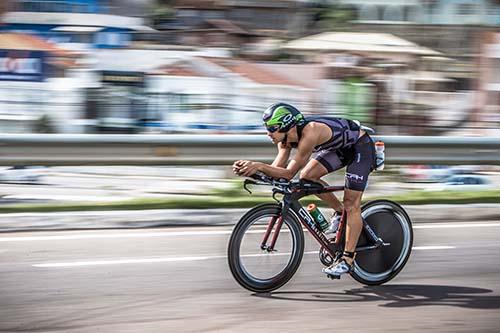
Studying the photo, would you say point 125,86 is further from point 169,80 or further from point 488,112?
point 488,112

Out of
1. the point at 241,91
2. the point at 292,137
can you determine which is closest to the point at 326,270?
the point at 292,137

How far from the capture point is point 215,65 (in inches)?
549

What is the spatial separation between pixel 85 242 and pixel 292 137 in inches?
111

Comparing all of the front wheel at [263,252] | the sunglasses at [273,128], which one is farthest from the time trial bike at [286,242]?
the sunglasses at [273,128]

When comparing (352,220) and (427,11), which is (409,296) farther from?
(427,11)

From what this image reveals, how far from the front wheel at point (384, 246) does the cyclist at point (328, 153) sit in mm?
238

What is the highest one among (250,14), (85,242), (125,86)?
(250,14)

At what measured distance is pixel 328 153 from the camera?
626 centimetres

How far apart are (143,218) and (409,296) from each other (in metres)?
3.43

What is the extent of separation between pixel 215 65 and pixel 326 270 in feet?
26.8

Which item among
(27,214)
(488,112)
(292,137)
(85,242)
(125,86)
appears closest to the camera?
(292,137)

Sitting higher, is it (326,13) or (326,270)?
(326,13)

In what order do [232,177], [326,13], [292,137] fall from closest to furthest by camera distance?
[292,137]
[232,177]
[326,13]

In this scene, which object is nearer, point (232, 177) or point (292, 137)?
point (292, 137)
